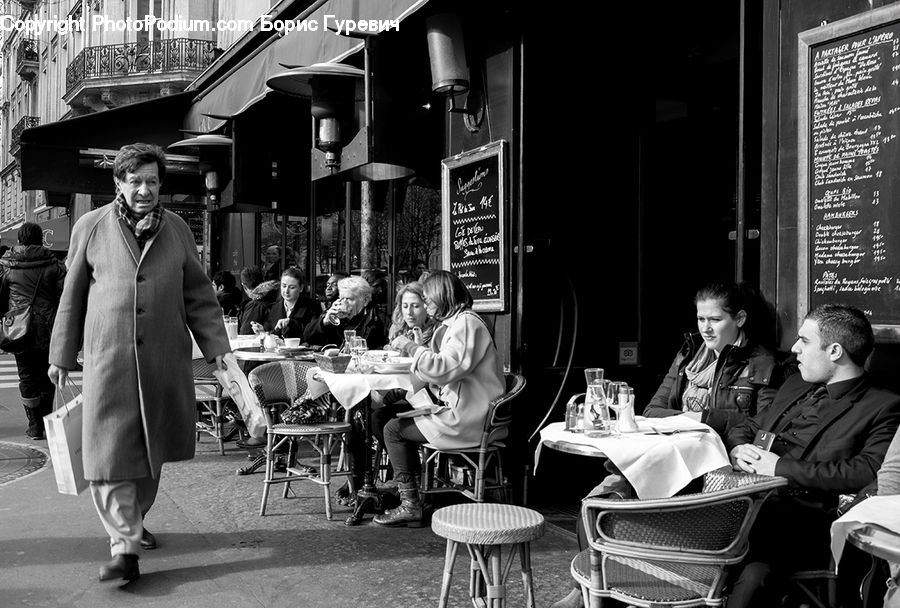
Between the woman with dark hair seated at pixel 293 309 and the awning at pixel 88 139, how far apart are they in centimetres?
449

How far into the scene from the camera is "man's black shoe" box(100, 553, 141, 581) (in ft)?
13.0

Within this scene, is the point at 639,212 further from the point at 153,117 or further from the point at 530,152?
the point at 153,117

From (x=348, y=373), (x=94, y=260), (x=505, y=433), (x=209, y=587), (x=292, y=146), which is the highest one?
(x=292, y=146)

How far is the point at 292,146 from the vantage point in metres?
10.1

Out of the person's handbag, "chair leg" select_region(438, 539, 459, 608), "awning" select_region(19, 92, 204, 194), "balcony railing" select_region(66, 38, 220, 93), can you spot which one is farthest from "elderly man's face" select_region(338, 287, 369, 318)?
"balcony railing" select_region(66, 38, 220, 93)

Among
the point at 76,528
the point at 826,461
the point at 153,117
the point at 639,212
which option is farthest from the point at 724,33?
the point at 153,117

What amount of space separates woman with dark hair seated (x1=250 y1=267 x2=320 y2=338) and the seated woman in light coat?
8.73 feet

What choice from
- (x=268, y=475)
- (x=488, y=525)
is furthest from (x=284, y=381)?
(x=488, y=525)

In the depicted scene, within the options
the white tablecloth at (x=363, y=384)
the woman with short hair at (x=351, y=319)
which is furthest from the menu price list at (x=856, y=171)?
the woman with short hair at (x=351, y=319)

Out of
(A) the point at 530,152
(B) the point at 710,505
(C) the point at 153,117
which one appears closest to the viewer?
(B) the point at 710,505

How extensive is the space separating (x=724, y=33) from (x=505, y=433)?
155 inches

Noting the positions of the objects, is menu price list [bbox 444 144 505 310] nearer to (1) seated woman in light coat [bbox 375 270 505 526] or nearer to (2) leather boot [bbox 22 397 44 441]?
(1) seated woman in light coat [bbox 375 270 505 526]

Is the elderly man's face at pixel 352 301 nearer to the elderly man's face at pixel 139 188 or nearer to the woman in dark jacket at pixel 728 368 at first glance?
the elderly man's face at pixel 139 188

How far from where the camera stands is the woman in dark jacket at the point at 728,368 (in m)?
3.92
